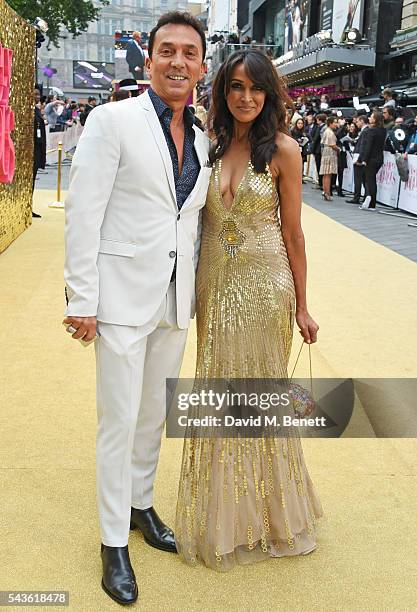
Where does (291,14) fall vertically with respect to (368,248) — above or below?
above

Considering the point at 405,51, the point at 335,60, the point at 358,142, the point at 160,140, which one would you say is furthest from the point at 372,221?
the point at 335,60

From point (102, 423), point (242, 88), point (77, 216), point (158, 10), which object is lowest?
point (102, 423)

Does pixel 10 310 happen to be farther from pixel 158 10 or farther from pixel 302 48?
pixel 158 10

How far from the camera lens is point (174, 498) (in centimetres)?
287

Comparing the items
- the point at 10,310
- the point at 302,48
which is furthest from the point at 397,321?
the point at 302,48

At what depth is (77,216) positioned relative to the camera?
6.79ft

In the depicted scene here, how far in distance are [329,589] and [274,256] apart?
1108 millimetres

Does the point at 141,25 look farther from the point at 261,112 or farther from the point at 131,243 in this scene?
the point at 131,243

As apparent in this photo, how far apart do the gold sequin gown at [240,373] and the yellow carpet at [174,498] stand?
107mm

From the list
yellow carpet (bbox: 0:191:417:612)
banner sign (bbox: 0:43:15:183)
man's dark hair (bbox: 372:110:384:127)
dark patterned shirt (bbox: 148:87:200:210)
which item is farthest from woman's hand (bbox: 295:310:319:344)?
man's dark hair (bbox: 372:110:384:127)

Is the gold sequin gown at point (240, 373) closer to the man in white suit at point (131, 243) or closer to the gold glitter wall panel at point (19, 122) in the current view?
the man in white suit at point (131, 243)

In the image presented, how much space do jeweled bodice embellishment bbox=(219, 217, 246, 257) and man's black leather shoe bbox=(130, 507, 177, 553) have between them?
0.99 m

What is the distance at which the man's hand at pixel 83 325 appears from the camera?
2.10 meters

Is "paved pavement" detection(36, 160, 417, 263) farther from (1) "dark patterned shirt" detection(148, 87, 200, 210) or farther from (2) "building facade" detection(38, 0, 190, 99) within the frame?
(2) "building facade" detection(38, 0, 190, 99)
